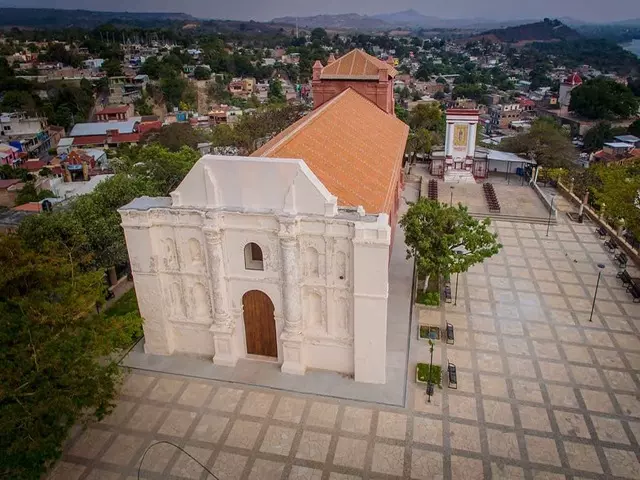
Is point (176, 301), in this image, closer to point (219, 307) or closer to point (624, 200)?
point (219, 307)

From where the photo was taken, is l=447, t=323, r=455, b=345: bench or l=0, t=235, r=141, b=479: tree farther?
l=447, t=323, r=455, b=345: bench

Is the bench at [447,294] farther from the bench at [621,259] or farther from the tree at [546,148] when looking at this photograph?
the tree at [546,148]

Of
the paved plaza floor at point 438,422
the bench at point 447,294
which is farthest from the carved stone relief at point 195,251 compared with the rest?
the bench at point 447,294

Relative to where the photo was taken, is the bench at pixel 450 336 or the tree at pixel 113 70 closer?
the bench at pixel 450 336

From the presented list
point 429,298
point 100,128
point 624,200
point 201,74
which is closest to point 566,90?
point 201,74

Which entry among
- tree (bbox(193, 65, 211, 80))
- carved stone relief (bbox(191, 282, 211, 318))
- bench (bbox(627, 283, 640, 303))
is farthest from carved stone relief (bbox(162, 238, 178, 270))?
tree (bbox(193, 65, 211, 80))

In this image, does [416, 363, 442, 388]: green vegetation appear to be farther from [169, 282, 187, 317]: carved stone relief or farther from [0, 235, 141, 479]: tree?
[0, 235, 141, 479]: tree
